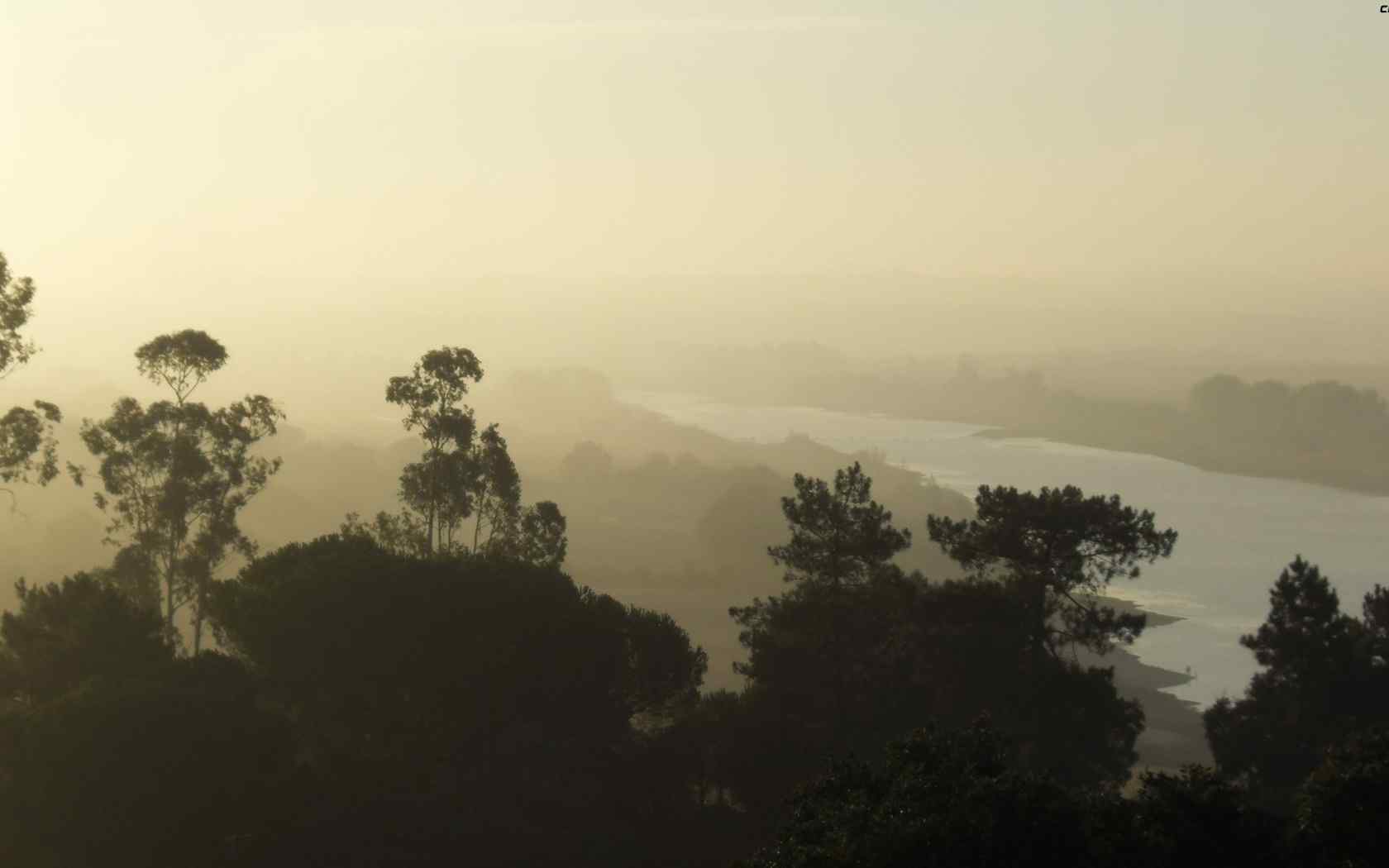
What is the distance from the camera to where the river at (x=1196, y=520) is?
267ft

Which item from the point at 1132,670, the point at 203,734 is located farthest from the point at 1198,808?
the point at 1132,670

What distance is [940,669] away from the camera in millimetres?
40000

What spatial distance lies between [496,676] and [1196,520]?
307 ft

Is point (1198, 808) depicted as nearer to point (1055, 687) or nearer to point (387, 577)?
point (1055, 687)

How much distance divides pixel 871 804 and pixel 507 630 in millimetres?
20074

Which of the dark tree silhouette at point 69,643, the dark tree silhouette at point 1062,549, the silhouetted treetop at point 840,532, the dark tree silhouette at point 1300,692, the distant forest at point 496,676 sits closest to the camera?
the distant forest at point 496,676

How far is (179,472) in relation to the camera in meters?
49.2

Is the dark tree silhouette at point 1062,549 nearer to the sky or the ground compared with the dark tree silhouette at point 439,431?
nearer to the ground

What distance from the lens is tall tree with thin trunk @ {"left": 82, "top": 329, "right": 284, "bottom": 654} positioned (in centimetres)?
4794

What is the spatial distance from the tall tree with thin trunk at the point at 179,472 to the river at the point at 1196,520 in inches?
1961

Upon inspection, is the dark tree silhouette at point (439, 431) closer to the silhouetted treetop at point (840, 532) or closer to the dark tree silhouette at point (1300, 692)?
the silhouetted treetop at point (840, 532)

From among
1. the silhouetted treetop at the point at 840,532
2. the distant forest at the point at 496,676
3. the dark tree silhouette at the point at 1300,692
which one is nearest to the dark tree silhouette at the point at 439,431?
the distant forest at the point at 496,676

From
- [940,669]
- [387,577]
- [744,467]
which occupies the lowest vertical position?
[940,669]

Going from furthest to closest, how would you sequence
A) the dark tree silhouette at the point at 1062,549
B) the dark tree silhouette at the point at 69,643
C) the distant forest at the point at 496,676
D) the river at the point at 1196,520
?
1. the river at the point at 1196,520
2. the dark tree silhouette at the point at 1062,549
3. the dark tree silhouette at the point at 69,643
4. the distant forest at the point at 496,676
